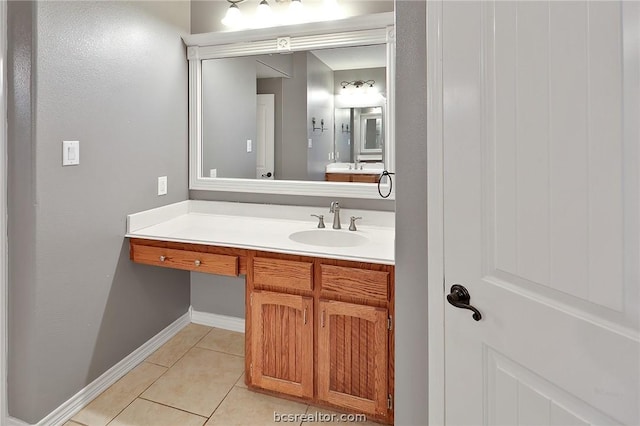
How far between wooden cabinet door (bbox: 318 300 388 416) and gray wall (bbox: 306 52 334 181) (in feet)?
3.12

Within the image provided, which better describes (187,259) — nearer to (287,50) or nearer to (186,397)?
(186,397)

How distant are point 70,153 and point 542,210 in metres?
1.81

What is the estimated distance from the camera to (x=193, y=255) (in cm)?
192

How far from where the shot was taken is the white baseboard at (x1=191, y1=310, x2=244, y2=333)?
256 cm

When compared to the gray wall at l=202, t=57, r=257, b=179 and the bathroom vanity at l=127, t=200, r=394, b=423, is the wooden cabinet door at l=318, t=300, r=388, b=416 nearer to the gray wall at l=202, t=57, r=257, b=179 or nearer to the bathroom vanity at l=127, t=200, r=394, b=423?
the bathroom vanity at l=127, t=200, r=394, b=423

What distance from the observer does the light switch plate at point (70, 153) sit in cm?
163

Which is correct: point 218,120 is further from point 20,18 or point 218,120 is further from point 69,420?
point 69,420

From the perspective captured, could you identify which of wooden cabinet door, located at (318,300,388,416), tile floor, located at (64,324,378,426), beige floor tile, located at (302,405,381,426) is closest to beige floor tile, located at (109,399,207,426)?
tile floor, located at (64,324,378,426)

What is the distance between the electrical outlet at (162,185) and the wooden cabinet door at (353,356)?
1.26m

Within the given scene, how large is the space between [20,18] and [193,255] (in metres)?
1.21

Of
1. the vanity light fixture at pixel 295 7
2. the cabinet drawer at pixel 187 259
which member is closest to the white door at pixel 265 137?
the vanity light fixture at pixel 295 7

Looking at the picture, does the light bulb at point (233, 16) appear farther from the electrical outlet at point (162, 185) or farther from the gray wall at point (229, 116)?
the electrical outlet at point (162, 185)

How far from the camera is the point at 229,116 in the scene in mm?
2559

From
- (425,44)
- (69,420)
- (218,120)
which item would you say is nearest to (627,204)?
(425,44)
